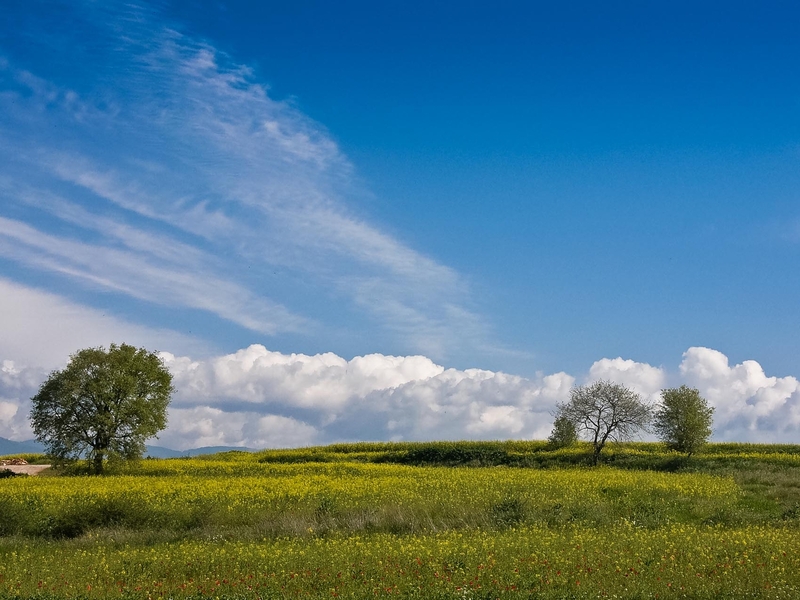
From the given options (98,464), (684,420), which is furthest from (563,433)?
(98,464)

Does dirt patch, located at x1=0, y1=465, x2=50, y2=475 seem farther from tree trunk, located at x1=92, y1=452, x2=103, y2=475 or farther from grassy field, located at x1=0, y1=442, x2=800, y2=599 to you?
grassy field, located at x1=0, y1=442, x2=800, y2=599

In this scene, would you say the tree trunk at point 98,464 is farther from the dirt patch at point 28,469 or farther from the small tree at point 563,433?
the small tree at point 563,433

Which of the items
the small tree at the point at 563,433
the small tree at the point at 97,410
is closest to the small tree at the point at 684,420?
the small tree at the point at 563,433

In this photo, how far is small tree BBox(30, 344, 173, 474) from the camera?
53.3 meters

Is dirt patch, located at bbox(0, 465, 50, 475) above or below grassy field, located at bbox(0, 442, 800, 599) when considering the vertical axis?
below

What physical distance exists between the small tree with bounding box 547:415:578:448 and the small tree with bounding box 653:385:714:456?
7.79 m

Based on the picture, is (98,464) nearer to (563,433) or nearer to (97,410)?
(97,410)

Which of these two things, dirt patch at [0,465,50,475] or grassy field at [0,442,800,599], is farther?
dirt patch at [0,465,50,475]

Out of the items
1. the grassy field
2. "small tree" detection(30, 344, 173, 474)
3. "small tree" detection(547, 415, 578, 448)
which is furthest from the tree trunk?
"small tree" detection(547, 415, 578, 448)

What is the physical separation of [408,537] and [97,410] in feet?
136

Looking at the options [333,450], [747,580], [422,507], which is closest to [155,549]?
[422,507]

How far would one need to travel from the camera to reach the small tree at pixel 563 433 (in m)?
62.9

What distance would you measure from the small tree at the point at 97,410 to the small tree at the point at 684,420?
4549 centimetres

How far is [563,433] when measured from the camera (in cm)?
6350
